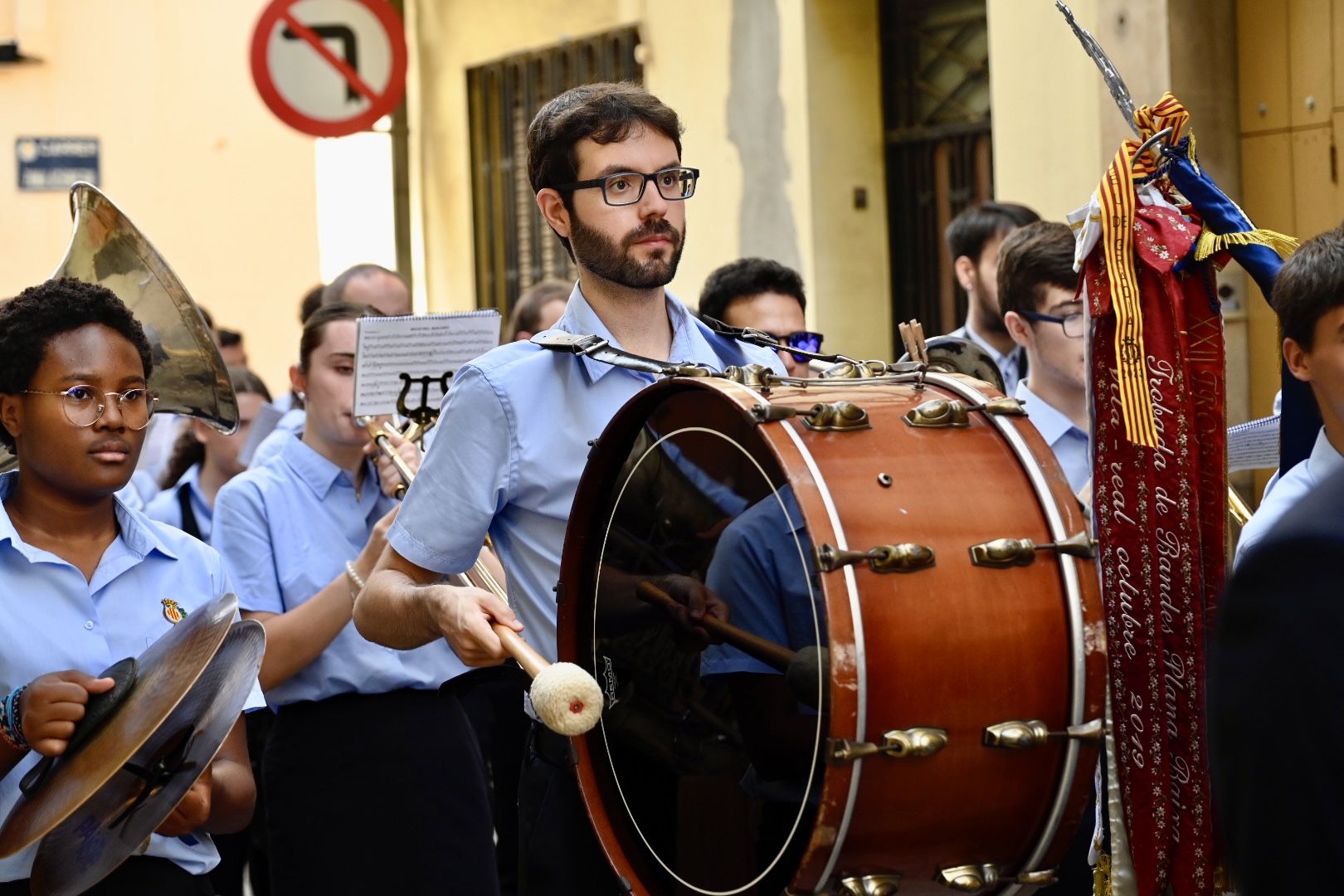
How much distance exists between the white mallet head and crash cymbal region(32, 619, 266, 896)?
68 centimetres

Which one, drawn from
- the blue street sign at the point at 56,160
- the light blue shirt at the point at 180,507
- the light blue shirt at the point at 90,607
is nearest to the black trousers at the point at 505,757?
the light blue shirt at the point at 180,507

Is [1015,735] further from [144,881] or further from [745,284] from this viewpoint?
[745,284]

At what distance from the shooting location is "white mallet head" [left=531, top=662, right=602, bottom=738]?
2.38 m

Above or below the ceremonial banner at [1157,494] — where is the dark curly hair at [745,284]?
above

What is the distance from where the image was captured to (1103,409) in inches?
118

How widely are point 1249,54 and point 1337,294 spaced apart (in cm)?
392

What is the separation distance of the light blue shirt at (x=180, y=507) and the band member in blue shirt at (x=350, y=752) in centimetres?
162

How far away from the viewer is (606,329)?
3.17 m

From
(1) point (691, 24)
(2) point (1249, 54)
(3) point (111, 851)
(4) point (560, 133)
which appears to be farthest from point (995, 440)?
(1) point (691, 24)

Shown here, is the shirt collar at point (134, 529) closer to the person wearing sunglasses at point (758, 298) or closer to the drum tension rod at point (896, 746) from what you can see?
the drum tension rod at point (896, 746)

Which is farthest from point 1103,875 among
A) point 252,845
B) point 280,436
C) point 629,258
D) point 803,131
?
point 803,131

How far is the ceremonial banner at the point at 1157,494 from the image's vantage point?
112 inches

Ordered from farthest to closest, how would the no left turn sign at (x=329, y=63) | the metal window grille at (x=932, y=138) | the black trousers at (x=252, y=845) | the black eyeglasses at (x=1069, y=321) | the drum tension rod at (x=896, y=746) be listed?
the no left turn sign at (x=329, y=63), the metal window grille at (x=932, y=138), the black trousers at (x=252, y=845), the black eyeglasses at (x=1069, y=321), the drum tension rod at (x=896, y=746)

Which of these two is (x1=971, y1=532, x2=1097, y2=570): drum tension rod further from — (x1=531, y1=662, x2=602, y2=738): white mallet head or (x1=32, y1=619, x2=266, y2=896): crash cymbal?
(x1=32, y1=619, x2=266, y2=896): crash cymbal
